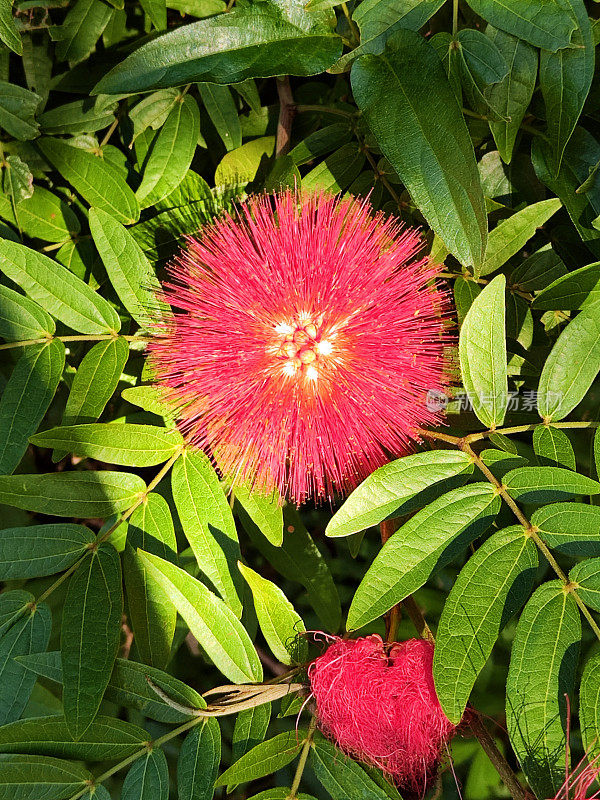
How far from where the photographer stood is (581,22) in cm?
103

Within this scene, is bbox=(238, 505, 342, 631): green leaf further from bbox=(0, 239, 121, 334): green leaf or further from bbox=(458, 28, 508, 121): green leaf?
bbox=(458, 28, 508, 121): green leaf

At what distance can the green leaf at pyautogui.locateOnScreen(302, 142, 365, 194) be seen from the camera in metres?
1.32

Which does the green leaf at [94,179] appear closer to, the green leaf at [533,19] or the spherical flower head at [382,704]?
the green leaf at [533,19]

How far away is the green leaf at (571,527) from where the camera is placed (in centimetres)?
101

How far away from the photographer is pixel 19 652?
45.3 inches

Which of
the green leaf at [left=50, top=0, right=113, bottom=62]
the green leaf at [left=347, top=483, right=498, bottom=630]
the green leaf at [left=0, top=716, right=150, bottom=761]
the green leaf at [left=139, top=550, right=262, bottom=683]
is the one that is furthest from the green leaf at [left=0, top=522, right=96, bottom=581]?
the green leaf at [left=50, top=0, right=113, bottom=62]

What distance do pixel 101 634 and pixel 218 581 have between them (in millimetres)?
189

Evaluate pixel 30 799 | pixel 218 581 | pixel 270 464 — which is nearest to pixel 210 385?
pixel 270 464

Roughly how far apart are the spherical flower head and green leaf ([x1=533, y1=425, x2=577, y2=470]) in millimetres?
331

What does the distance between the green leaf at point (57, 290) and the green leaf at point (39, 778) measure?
648mm

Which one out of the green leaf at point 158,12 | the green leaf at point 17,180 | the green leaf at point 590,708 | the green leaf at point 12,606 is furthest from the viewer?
the green leaf at point 17,180

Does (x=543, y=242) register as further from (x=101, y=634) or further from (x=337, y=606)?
(x=101, y=634)

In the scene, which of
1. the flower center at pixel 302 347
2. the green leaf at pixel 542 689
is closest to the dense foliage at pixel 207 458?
the green leaf at pixel 542 689

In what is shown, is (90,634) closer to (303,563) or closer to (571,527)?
(303,563)
